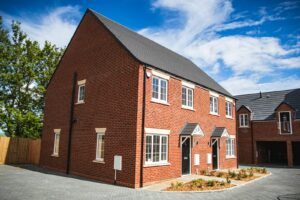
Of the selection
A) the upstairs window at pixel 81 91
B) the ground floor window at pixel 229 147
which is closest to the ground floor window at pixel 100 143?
the upstairs window at pixel 81 91

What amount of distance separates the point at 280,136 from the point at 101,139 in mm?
21419

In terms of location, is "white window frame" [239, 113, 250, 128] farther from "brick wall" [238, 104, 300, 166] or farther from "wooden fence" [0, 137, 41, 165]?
"wooden fence" [0, 137, 41, 165]

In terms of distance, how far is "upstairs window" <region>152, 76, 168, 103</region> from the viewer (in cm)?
1355

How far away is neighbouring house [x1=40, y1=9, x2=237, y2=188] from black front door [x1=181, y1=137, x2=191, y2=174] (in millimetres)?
63

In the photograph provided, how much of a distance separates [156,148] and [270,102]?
22.1 meters

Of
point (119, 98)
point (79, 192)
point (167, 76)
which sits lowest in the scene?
point (79, 192)

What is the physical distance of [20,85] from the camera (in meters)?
27.0

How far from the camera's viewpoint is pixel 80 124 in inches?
614

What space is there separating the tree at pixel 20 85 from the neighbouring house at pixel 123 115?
8684 millimetres

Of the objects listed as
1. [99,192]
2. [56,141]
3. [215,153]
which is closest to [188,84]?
[215,153]

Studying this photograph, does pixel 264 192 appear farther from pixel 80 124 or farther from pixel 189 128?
pixel 80 124

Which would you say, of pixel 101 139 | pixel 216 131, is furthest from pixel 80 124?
pixel 216 131

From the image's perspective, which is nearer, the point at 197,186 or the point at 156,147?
the point at 197,186

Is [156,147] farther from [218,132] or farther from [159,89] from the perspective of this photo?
[218,132]
